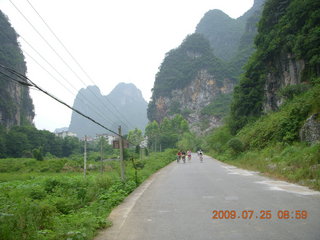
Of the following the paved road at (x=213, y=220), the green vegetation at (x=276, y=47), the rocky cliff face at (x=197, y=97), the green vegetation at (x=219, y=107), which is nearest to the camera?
the paved road at (x=213, y=220)

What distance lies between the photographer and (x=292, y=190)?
8.51 m

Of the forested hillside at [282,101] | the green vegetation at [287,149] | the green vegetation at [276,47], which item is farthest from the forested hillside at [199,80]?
the green vegetation at [287,149]

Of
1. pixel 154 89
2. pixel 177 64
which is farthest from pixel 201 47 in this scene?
pixel 154 89

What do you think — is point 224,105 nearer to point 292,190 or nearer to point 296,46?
point 296,46

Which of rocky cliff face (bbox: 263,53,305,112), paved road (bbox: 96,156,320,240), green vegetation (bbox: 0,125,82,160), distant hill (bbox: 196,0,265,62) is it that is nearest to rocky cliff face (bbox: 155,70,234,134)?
distant hill (bbox: 196,0,265,62)

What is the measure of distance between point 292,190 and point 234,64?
129 metres

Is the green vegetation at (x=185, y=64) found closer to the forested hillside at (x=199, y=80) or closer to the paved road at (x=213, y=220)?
the forested hillside at (x=199, y=80)

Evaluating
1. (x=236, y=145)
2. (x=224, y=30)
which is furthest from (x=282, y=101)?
(x=224, y=30)
